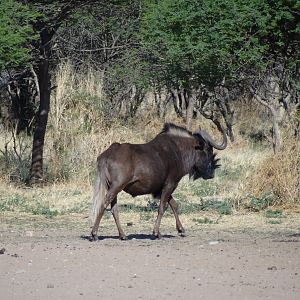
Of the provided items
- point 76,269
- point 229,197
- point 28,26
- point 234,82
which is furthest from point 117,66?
point 76,269

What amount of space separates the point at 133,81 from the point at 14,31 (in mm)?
7905

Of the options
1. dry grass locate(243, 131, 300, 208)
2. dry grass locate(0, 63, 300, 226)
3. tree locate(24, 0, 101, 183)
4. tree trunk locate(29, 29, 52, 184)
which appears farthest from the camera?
tree trunk locate(29, 29, 52, 184)

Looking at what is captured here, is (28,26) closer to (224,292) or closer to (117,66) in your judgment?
(117,66)

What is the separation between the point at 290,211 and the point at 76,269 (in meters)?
7.00

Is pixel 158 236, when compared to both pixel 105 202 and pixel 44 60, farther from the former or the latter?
pixel 44 60

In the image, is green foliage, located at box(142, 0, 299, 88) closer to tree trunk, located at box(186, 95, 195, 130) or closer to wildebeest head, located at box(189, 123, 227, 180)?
tree trunk, located at box(186, 95, 195, 130)

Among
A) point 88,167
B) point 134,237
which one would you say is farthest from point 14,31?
point 134,237

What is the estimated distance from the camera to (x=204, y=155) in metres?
13.1

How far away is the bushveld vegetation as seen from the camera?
16.1 m

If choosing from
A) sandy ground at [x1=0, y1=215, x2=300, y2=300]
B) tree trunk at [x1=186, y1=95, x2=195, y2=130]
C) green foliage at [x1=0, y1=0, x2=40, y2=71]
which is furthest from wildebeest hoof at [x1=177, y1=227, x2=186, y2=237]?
tree trunk at [x1=186, y1=95, x2=195, y2=130]

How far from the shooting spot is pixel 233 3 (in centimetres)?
1944

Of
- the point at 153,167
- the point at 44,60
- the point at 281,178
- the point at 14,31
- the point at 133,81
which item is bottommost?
the point at 281,178

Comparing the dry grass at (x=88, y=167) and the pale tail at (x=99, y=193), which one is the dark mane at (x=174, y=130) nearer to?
the pale tail at (x=99, y=193)

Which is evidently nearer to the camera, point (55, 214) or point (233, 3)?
point (55, 214)
